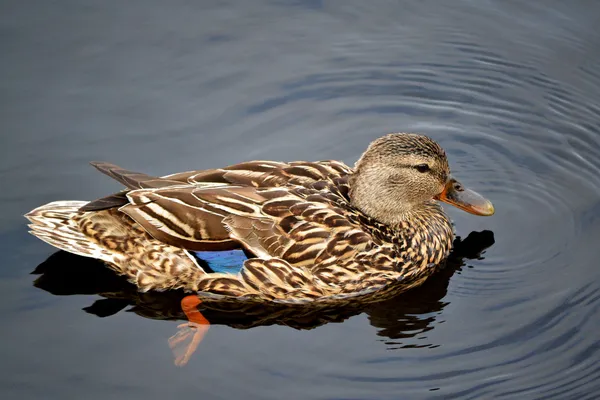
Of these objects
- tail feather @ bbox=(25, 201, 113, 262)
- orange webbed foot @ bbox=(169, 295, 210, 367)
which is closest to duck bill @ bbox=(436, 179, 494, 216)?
orange webbed foot @ bbox=(169, 295, 210, 367)

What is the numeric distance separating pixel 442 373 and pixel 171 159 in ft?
14.0

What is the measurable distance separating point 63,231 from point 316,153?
327 cm

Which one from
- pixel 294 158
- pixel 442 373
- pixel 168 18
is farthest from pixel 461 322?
pixel 168 18

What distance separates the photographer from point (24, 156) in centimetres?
1055

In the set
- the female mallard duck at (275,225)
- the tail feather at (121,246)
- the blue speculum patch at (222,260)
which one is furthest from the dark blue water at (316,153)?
the blue speculum patch at (222,260)

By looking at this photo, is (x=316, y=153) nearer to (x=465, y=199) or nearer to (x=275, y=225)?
(x=465, y=199)

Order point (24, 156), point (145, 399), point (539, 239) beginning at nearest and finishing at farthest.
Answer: point (145, 399) < point (539, 239) < point (24, 156)

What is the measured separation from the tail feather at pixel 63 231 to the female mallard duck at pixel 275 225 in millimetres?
10

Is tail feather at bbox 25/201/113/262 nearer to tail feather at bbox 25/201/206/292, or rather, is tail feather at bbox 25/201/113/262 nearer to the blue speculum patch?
tail feather at bbox 25/201/206/292

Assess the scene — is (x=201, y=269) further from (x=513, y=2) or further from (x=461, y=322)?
(x=513, y=2)

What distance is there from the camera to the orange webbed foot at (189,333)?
8453 millimetres

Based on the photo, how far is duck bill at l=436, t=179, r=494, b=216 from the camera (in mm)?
9523

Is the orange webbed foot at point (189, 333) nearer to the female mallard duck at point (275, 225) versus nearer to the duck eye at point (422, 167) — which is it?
the female mallard duck at point (275, 225)

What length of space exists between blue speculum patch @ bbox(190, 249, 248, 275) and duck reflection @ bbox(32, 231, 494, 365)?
1.29 ft
